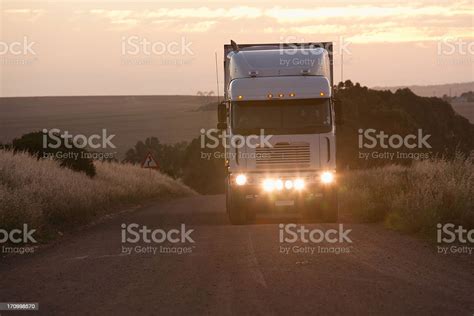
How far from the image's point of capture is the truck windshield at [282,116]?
2144 cm

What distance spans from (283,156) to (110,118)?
13608 centimetres

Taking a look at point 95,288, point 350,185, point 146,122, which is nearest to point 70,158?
point 350,185

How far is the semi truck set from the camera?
21453 millimetres

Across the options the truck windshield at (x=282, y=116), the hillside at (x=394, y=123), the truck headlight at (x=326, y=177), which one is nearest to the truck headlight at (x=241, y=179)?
the truck windshield at (x=282, y=116)

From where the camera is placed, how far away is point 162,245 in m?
17.8

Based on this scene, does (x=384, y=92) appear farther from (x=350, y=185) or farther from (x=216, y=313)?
(x=216, y=313)

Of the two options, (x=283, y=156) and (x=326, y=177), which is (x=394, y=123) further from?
(x=283, y=156)

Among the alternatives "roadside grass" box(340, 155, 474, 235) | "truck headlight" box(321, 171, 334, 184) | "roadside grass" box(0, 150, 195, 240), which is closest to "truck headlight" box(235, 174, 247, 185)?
"truck headlight" box(321, 171, 334, 184)

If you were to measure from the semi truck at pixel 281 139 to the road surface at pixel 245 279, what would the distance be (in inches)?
116

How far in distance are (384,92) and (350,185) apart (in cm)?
3301

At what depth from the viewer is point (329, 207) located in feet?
72.5

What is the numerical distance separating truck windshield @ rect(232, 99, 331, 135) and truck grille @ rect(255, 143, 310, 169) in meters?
0.37

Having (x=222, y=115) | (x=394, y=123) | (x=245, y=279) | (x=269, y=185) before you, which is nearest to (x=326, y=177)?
(x=269, y=185)

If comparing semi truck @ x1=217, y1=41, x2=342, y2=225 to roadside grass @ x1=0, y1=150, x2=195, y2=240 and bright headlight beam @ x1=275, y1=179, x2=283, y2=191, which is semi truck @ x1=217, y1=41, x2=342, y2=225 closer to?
bright headlight beam @ x1=275, y1=179, x2=283, y2=191
